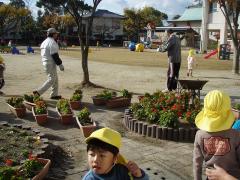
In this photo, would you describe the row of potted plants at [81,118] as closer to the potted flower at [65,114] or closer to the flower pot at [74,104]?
the potted flower at [65,114]

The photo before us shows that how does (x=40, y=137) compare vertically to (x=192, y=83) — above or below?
below

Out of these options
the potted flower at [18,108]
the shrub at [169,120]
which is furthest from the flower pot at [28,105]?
the shrub at [169,120]

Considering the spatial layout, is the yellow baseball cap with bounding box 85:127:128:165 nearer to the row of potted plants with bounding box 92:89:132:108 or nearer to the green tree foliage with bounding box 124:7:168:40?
the row of potted plants with bounding box 92:89:132:108

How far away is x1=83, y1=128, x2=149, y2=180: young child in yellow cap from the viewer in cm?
262

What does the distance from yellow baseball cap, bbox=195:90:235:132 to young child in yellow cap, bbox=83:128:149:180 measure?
0.87m

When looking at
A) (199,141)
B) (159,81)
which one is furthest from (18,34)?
(199,141)

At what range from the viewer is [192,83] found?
907 centimetres

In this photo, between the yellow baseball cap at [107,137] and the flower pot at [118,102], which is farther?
the flower pot at [118,102]

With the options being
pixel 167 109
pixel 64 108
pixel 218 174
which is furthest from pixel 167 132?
pixel 218 174

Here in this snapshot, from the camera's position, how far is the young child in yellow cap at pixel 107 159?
2.62 m

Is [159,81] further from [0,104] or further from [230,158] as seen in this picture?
[230,158]

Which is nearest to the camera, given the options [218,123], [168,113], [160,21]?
[218,123]

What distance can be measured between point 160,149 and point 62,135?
1.98m

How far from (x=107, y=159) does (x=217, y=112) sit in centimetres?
118
